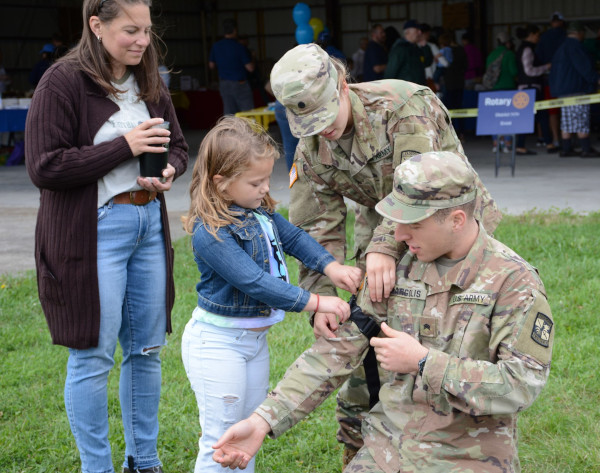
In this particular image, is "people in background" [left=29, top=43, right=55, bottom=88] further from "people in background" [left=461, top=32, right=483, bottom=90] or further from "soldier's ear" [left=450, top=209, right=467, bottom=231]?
"soldier's ear" [left=450, top=209, right=467, bottom=231]

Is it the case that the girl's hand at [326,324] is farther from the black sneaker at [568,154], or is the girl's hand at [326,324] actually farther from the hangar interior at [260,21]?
the hangar interior at [260,21]

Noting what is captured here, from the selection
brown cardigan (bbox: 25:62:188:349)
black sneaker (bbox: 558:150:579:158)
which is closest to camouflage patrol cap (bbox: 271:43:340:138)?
brown cardigan (bbox: 25:62:188:349)

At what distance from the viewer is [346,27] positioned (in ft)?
80.9

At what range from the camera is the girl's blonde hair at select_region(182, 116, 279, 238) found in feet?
8.75

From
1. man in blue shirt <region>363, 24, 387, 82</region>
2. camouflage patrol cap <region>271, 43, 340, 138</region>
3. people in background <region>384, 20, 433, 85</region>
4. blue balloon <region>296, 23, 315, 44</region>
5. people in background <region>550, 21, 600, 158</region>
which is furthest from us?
man in blue shirt <region>363, 24, 387, 82</region>

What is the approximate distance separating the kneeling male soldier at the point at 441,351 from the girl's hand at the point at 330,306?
0.26ft

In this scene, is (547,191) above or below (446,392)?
below

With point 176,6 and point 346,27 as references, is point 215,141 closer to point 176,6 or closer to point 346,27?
point 346,27

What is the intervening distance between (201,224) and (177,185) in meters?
9.34

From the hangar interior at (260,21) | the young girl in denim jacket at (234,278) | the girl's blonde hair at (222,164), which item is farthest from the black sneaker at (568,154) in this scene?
the girl's blonde hair at (222,164)

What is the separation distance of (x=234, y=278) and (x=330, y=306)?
327mm

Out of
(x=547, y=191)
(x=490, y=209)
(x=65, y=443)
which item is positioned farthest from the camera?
(x=547, y=191)

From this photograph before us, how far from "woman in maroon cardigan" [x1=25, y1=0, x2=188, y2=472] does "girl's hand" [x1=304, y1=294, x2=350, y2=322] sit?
827 millimetres

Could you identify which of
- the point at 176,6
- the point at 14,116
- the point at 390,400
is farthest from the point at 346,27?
the point at 390,400
